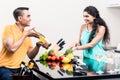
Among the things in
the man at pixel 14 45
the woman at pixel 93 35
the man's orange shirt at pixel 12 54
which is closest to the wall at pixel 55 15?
the woman at pixel 93 35

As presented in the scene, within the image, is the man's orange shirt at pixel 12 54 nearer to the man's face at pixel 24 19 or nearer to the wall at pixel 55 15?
the man's face at pixel 24 19

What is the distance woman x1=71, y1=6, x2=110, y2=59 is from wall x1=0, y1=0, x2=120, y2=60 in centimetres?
67

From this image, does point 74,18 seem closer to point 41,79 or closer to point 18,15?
point 18,15

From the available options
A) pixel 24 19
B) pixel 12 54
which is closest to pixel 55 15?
pixel 24 19

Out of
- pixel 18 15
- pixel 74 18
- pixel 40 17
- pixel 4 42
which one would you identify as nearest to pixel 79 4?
pixel 74 18

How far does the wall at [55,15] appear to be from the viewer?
12.4ft

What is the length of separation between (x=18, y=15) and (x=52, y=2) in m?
1.15

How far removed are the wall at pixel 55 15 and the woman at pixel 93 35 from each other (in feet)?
2.19

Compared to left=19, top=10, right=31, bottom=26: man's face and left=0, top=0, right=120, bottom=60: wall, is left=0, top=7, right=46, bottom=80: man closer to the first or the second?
left=19, top=10, right=31, bottom=26: man's face

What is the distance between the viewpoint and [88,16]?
333 centimetres

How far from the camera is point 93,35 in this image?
3.29 meters

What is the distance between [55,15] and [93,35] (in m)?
0.88

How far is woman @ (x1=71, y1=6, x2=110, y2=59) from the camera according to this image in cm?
322

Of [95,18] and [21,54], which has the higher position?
[95,18]
